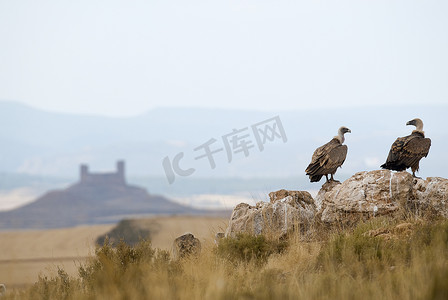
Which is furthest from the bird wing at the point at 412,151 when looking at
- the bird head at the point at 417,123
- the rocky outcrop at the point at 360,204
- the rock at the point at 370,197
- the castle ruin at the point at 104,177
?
the castle ruin at the point at 104,177

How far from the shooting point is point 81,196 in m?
185

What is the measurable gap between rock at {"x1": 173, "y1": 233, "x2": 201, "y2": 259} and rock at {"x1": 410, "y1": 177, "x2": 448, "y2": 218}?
4.18 m

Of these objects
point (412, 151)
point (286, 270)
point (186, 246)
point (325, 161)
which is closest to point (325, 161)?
point (325, 161)

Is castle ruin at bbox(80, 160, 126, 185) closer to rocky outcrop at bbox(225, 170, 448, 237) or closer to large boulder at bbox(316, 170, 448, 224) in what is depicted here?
rocky outcrop at bbox(225, 170, 448, 237)

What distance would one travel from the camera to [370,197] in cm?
1334

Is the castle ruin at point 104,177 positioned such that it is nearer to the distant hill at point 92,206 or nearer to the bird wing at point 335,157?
the distant hill at point 92,206

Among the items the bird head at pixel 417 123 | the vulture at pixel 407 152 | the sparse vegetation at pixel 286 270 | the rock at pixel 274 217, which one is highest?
the bird head at pixel 417 123

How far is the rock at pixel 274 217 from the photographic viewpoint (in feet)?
44.0

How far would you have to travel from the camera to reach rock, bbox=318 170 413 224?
43.4 feet

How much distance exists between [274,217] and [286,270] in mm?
2524

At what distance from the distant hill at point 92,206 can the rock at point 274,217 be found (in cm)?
14680

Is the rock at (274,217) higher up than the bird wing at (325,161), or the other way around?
the bird wing at (325,161)

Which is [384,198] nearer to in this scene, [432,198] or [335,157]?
[432,198]

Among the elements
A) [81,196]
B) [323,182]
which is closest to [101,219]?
[81,196]
